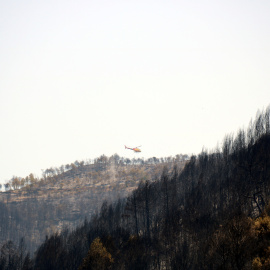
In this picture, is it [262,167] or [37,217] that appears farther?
[37,217]

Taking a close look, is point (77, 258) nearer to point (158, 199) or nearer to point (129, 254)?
point (129, 254)

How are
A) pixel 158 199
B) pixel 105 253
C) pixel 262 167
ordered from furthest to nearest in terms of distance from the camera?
pixel 158 199 → pixel 262 167 → pixel 105 253

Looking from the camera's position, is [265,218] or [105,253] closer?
[265,218]

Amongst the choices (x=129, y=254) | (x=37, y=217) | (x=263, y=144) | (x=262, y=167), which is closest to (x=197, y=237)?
(x=129, y=254)

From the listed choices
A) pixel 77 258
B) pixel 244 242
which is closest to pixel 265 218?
pixel 244 242

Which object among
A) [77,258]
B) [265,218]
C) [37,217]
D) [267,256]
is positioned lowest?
[37,217]

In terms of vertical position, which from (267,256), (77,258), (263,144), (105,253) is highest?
(263,144)

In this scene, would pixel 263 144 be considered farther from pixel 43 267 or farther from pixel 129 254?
pixel 43 267

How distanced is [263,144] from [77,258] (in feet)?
125

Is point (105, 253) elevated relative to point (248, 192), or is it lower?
lower

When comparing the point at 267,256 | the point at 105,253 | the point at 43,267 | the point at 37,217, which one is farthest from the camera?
the point at 37,217

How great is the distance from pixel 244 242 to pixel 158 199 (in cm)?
5335

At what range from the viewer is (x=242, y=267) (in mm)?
26656

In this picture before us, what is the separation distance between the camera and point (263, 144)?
65562 millimetres
